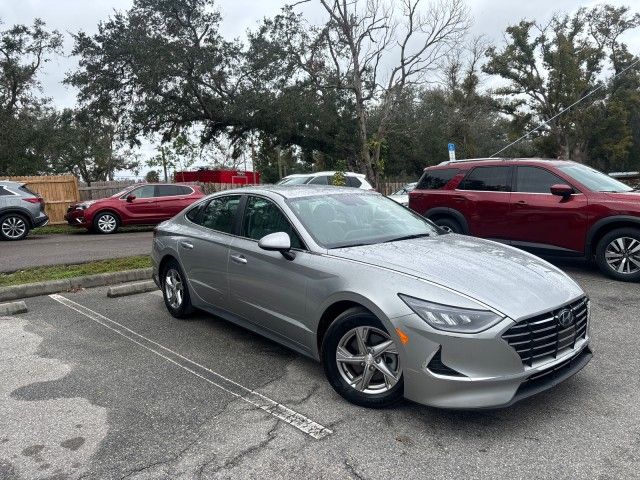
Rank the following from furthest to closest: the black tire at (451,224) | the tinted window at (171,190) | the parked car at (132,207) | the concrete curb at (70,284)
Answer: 1. the tinted window at (171,190)
2. the parked car at (132,207)
3. the black tire at (451,224)
4. the concrete curb at (70,284)

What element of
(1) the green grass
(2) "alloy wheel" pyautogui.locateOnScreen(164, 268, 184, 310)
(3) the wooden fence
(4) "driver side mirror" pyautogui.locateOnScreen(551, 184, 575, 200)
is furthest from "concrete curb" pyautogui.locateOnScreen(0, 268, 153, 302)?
(3) the wooden fence

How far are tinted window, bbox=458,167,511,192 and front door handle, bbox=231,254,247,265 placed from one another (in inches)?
203

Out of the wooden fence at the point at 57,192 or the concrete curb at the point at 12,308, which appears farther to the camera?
the wooden fence at the point at 57,192

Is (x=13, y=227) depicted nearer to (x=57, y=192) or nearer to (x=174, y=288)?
(x=57, y=192)

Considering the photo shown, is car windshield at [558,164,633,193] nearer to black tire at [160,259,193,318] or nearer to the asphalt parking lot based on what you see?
the asphalt parking lot

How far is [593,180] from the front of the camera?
7.74 metres

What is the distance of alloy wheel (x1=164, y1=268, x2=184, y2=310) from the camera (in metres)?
5.77

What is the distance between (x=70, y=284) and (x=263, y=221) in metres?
4.13

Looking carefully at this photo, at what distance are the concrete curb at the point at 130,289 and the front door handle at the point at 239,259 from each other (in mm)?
2975

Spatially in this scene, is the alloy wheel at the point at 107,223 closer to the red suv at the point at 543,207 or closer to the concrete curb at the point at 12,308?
the concrete curb at the point at 12,308

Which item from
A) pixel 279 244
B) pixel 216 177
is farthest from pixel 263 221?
pixel 216 177

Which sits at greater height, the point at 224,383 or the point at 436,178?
the point at 436,178

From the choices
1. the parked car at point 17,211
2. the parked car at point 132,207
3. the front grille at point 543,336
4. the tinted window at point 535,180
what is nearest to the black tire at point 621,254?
the tinted window at point 535,180

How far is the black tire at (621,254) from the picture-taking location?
7.01m
